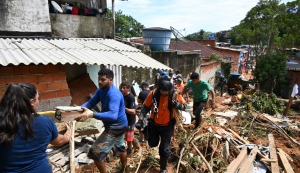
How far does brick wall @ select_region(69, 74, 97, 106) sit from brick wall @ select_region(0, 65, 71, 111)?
27.9 inches

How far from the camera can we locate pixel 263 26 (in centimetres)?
1908

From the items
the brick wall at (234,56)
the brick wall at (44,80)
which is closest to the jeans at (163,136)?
the brick wall at (44,80)

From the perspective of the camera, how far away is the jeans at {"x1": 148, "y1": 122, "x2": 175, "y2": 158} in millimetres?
3068

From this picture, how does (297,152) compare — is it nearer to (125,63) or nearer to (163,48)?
(125,63)

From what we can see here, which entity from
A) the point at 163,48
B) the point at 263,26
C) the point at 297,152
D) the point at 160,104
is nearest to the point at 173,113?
the point at 160,104

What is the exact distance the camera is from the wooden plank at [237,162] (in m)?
3.42

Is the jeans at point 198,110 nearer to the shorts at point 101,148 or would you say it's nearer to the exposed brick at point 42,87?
the shorts at point 101,148

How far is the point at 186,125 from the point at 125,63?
2735mm

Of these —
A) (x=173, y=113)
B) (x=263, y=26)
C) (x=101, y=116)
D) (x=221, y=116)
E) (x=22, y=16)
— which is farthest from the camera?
(x=263, y=26)

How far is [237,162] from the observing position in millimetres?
3662

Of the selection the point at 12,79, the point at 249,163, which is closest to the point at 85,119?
the point at 12,79

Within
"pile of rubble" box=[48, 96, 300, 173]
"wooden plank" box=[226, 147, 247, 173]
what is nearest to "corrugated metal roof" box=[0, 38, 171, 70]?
"pile of rubble" box=[48, 96, 300, 173]

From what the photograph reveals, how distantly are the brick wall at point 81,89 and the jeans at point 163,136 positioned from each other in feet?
8.04

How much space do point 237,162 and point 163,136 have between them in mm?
1798
